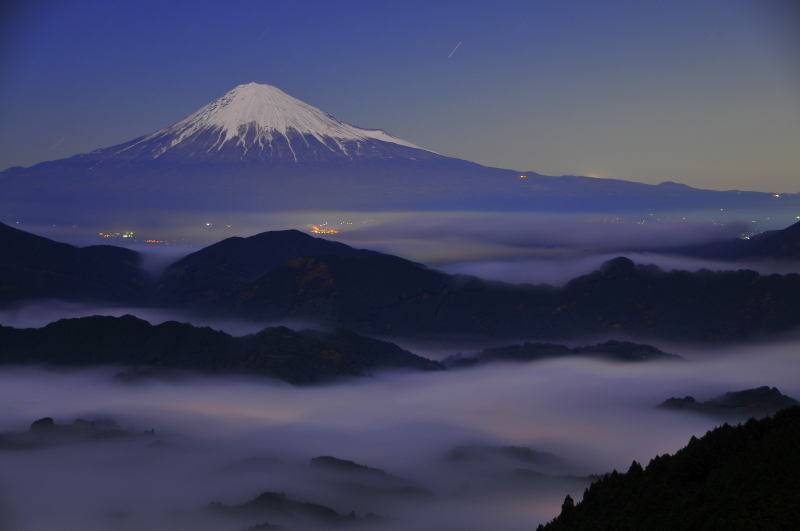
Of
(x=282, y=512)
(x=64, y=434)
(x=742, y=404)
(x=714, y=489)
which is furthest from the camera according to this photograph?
(x=742, y=404)

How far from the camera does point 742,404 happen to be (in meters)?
183

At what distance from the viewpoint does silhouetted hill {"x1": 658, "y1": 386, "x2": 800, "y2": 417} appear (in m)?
178

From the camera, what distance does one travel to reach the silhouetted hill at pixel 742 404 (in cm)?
17819

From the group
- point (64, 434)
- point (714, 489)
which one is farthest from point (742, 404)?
point (64, 434)

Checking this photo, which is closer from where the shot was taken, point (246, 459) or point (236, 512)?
point (236, 512)

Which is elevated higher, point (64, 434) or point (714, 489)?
point (714, 489)

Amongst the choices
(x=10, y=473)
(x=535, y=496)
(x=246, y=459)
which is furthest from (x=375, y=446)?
(x=10, y=473)

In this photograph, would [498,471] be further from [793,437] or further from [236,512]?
[793,437]

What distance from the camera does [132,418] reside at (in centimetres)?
18750

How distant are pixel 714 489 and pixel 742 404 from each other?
13349 cm

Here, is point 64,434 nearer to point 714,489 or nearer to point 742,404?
point 742,404

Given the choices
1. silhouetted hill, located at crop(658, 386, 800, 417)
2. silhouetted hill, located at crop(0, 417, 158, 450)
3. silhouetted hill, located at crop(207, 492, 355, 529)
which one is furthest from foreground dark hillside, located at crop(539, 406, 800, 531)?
silhouetted hill, located at crop(0, 417, 158, 450)

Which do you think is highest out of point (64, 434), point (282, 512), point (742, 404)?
point (64, 434)

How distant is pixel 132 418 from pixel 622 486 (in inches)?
5516
